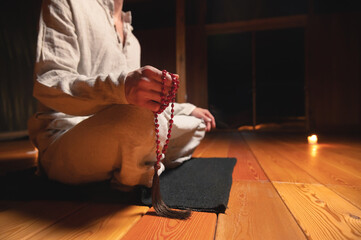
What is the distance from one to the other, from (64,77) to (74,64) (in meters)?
0.13

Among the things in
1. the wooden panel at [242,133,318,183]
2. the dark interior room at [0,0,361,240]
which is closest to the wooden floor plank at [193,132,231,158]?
the dark interior room at [0,0,361,240]

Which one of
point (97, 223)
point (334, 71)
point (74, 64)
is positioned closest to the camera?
point (97, 223)

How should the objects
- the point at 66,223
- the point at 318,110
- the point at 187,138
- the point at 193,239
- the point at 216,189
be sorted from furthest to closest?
1. the point at 318,110
2. the point at 187,138
3. the point at 216,189
4. the point at 66,223
5. the point at 193,239

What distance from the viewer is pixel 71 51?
0.83 metres

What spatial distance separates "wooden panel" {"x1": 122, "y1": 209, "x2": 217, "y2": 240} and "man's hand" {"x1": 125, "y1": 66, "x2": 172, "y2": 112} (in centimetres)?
33

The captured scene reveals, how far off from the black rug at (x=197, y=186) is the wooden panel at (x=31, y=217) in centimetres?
28

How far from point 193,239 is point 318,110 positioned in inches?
171

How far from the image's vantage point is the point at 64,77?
27.7 inches

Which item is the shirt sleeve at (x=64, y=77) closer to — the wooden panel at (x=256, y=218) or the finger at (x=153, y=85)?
the finger at (x=153, y=85)

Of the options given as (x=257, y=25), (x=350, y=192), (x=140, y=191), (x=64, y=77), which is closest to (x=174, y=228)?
(x=140, y=191)

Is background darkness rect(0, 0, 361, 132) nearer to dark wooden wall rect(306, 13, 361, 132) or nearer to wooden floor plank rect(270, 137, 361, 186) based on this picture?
dark wooden wall rect(306, 13, 361, 132)

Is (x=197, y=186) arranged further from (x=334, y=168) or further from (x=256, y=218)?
(x=334, y=168)

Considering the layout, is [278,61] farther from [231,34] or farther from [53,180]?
[53,180]

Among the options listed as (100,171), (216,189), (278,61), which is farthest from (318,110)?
(100,171)
